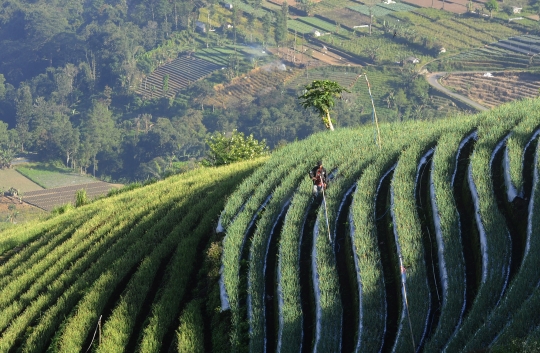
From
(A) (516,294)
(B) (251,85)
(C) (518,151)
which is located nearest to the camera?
(A) (516,294)

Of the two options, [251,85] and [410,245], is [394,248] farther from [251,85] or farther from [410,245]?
[251,85]

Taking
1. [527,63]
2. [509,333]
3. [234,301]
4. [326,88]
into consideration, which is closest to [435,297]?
[509,333]

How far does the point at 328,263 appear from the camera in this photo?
17.8 meters

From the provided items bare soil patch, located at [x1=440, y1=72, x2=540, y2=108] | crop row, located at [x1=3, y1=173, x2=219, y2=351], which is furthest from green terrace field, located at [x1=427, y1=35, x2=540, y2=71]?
crop row, located at [x1=3, y1=173, x2=219, y2=351]

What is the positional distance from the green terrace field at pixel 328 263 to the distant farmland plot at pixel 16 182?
254 ft

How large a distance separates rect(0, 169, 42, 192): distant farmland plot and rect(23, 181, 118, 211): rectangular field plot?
2.67 m

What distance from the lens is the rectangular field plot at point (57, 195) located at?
3602 inches

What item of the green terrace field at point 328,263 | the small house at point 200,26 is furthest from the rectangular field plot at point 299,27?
the green terrace field at point 328,263

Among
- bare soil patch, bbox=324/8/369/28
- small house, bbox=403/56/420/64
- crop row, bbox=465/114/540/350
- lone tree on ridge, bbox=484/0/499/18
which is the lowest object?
bare soil patch, bbox=324/8/369/28

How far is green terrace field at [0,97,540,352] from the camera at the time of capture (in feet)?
50.1

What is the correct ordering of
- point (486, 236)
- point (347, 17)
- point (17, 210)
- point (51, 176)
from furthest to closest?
point (347, 17)
point (51, 176)
point (17, 210)
point (486, 236)

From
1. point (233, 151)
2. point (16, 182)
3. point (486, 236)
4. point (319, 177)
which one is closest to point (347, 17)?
point (16, 182)

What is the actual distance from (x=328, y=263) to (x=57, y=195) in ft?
268

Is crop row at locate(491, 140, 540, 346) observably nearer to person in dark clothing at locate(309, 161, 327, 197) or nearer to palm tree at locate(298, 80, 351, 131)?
person in dark clothing at locate(309, 161, 327, 197)
